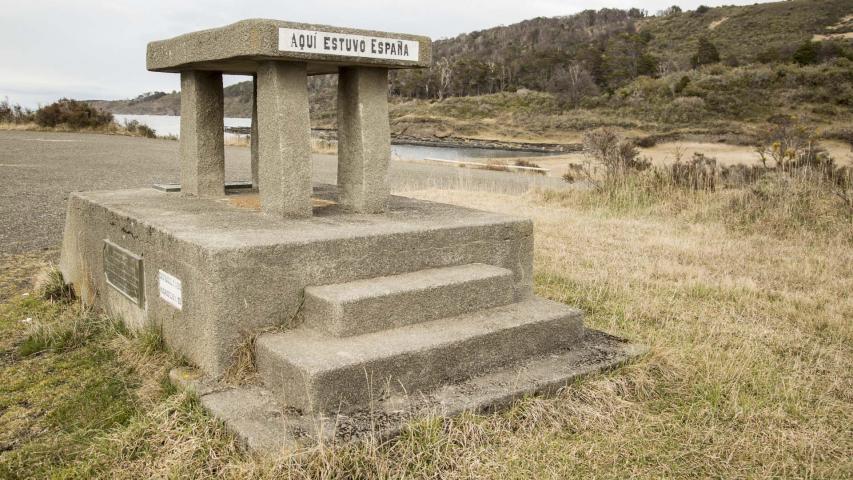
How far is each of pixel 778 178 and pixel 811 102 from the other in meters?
38.4

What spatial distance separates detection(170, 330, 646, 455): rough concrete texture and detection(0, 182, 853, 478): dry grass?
0.22 ft

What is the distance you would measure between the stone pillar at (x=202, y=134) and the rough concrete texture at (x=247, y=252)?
190mm

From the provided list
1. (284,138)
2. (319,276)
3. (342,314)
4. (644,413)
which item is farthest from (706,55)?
(342,314)

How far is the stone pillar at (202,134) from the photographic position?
494 centimetres

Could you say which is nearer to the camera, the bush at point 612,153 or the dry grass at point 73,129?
the bush at point 612,153

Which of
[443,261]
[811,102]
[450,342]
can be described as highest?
[811,102]

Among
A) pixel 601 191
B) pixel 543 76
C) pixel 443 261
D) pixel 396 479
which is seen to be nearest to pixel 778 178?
pixel 601 191

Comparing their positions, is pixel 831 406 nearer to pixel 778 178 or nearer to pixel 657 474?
pixel 657 474

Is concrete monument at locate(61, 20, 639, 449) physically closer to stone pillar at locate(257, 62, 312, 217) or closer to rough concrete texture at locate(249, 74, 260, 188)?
stone pillar at locate(257, 62, 312, 217)

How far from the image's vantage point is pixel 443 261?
4117 mm

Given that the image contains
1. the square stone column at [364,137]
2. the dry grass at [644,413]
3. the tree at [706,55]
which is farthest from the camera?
the tree at [706,55]

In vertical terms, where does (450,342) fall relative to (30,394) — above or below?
above

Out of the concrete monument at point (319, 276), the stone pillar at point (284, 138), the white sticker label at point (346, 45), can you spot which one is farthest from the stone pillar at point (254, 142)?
the white sticker label at point (346, 45)

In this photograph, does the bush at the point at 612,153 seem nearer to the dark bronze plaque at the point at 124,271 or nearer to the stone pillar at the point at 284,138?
the stone pillar at the point at 284,138
